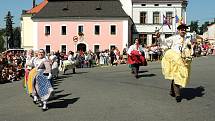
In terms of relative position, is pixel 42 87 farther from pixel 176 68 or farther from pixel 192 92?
pixel 192 92

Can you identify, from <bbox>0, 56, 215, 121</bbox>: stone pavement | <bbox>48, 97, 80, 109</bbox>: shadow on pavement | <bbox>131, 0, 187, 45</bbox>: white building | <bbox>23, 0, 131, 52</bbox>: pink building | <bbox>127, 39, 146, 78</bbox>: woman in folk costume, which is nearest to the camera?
<bbox>0, 56, 215, 121</bbox>: stone pavement

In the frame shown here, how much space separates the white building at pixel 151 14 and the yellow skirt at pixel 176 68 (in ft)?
203

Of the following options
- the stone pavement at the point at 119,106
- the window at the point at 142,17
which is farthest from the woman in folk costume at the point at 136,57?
the window at the point at 142,17

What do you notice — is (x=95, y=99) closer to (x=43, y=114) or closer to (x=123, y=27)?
(x=43, y=114)

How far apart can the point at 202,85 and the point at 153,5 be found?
6022 centimetres

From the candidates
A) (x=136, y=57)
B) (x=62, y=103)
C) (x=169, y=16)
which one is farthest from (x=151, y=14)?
(x=62, y=103)

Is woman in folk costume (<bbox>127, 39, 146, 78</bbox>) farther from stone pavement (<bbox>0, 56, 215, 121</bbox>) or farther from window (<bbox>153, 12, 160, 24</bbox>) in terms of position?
window (<bbox>153, 12, 160, 24</bbox>)

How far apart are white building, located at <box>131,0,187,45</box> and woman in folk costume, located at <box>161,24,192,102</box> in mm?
61759

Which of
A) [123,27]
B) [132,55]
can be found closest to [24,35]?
[123,27]

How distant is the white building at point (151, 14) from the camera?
244ft

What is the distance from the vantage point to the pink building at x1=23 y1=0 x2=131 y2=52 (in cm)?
6838

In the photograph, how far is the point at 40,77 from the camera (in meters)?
12.0

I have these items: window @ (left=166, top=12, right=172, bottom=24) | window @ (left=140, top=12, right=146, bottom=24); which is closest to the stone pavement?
window @ (left=166, top=12, right=172, bottom=24)

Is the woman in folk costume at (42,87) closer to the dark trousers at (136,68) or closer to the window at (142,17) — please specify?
the dark trousers at (136,68)
